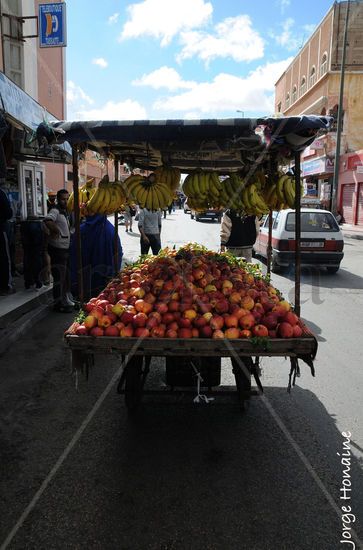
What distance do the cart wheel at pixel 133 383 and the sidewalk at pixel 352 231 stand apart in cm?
1965

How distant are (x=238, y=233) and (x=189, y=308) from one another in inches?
154

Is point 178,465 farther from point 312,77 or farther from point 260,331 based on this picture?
point 312,77

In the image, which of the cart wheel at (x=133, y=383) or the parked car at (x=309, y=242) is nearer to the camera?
the cart wheel at (x=133, y=383)

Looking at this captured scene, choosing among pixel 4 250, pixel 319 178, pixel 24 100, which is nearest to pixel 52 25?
pixel 24 100

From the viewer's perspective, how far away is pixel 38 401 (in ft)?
14.0

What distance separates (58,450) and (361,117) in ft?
100

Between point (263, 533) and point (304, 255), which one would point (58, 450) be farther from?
point (304, 255)

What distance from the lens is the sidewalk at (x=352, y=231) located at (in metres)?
21.5

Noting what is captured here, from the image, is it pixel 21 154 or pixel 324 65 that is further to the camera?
pixel 324 65

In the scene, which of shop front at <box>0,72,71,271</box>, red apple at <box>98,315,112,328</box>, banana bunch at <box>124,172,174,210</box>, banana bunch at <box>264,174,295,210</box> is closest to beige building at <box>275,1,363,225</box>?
shop front at <box>0,72,71,271</box>

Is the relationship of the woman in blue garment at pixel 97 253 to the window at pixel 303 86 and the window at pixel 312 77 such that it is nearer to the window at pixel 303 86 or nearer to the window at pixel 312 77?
the window at pixel 312 77

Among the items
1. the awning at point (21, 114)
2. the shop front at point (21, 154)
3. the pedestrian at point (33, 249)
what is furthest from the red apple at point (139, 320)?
the pedestrian at point (33, 249)

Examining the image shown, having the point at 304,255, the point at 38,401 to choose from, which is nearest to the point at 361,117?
the point at 304,255

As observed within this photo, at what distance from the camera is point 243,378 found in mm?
3809
